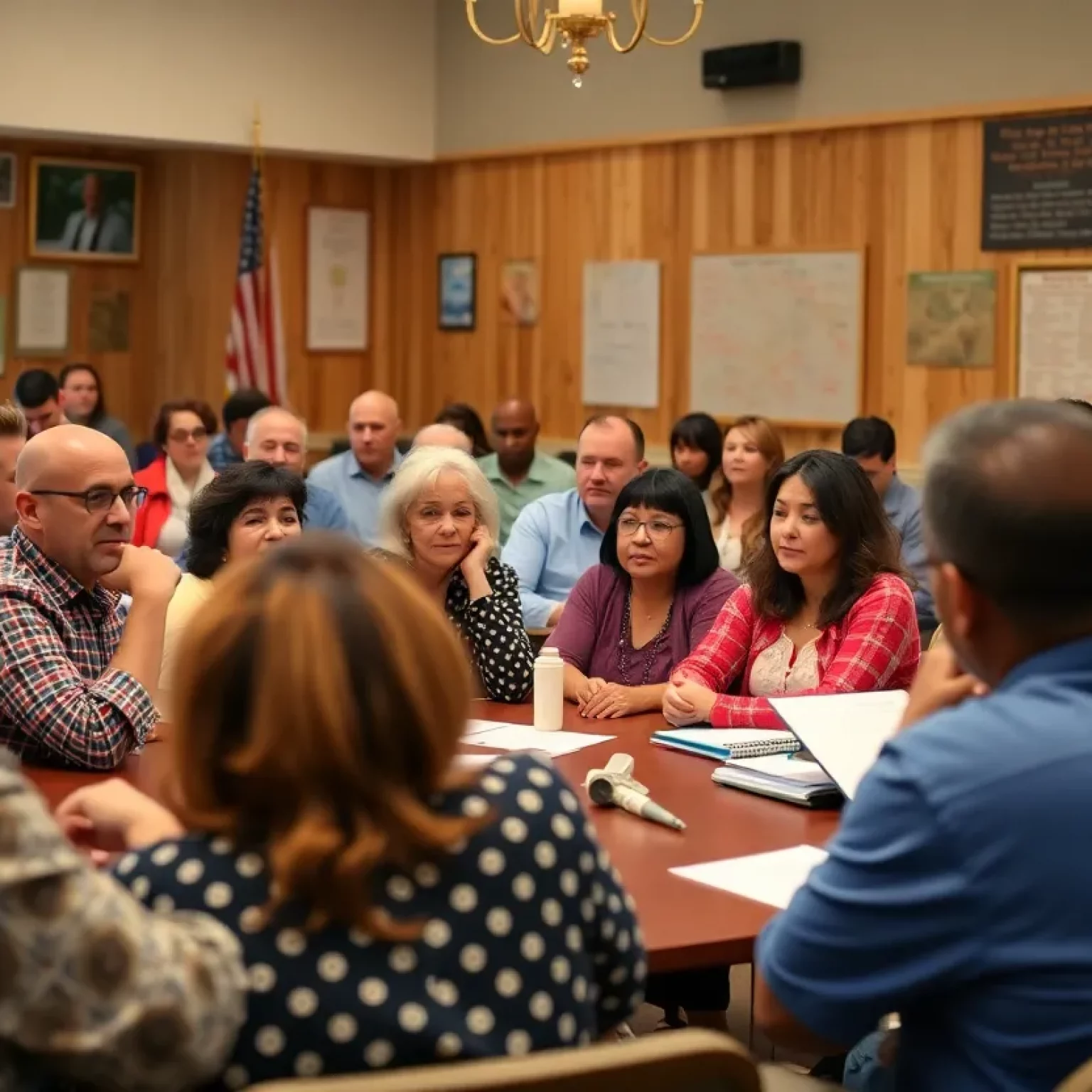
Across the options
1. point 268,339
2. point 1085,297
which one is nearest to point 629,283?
point 268,339

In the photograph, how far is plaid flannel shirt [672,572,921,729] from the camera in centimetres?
374

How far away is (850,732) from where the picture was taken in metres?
3.08

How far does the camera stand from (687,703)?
12.4 ft

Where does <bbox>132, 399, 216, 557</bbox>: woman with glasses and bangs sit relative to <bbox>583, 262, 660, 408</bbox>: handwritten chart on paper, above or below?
below

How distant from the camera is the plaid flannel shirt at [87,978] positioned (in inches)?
54.2

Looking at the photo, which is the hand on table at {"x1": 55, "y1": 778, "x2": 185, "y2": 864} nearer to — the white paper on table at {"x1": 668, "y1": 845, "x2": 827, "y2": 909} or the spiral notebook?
the white paper on table at {"x1": 668, "y1": 845, "x2": 827, "y2": 909}

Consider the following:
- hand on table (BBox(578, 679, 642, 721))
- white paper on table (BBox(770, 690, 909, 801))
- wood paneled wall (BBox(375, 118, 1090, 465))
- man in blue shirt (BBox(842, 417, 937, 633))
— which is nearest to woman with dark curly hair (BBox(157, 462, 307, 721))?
hand on table (BBox(578, 679, 642, 721))

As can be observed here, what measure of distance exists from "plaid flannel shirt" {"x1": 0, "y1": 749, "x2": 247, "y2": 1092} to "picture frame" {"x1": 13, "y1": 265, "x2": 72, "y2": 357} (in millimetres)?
8657

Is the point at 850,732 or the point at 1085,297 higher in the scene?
the point at 1085,297

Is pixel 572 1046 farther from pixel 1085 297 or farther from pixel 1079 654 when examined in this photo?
pixel 1085 297

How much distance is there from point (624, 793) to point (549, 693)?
2.43 feet

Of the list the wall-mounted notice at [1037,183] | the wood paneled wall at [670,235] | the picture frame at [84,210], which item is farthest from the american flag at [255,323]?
the wall-mounted notice at [1037,183]

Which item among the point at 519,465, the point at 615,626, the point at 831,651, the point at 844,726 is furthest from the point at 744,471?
the point at 844,726

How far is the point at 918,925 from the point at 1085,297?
613cm
